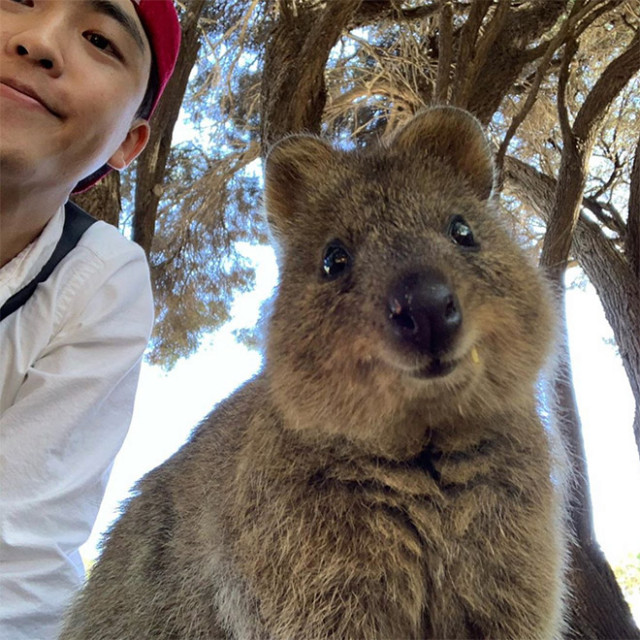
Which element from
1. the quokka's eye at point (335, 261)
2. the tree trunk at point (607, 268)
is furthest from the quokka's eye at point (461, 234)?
Result: the tree trunk at point (607, 268)

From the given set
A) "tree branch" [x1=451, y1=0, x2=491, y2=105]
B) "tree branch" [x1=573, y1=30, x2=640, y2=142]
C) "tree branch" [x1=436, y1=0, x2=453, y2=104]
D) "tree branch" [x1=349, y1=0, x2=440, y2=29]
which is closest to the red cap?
"tree branch" [x1=436, y1=0, x2=453, y2=104]

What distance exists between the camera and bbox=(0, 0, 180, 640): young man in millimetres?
1449

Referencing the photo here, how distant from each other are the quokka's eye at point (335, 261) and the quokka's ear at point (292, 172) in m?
0.29

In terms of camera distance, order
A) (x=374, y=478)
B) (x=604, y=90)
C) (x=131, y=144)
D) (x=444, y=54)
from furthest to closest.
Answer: (x=604, y=90) < (x=444, y=54) < (x=131, y=144) < (x=374, y=478)

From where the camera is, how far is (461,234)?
4.54 ft

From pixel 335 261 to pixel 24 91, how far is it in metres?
0.82

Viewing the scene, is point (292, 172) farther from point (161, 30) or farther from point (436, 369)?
point (436, 369)

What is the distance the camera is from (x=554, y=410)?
1.60 m

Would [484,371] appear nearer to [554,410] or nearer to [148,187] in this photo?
[554,410]

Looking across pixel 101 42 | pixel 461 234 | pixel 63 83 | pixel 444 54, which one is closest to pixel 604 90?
pixel 444 54

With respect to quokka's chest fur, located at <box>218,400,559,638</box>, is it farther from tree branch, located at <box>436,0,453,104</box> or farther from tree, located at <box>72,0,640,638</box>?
tree branch, located at <box>436,0,453,104</box>

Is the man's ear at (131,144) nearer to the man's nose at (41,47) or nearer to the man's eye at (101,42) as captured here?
the man's eye at (101,42)

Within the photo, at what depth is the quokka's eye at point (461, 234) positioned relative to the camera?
1370 mm

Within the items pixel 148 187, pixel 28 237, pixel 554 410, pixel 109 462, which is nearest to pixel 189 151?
pixel 148 187
